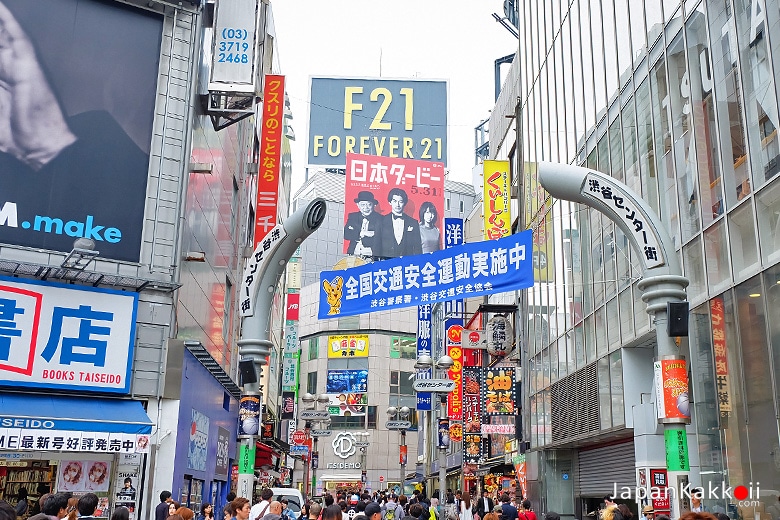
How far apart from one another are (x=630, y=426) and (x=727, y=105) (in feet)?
26.8

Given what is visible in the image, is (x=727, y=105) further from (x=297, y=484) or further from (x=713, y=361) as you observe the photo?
(x=297, y=484)

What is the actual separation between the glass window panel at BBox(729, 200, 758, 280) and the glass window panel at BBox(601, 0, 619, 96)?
766 cm

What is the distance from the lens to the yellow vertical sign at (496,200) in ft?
110

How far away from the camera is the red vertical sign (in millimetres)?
27516

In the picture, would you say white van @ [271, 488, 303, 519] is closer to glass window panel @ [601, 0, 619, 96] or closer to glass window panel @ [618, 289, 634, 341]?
glass window panel @ [618, 289, 634, 341]

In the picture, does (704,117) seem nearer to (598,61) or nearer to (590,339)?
(598,61)

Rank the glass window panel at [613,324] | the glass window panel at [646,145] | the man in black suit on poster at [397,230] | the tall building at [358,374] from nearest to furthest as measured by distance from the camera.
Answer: the glass window panel at [646,145] → the glass window panel at [613,324] → the man in black suit on poster at [397,230] → the tall building at [358,374]

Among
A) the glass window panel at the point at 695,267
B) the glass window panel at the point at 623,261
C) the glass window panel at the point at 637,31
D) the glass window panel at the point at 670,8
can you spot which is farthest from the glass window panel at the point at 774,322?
the glass window panel at the point at 637,31

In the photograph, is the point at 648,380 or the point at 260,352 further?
the point at 648,380

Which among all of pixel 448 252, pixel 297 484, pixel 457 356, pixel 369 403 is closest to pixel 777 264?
pixel 448 252

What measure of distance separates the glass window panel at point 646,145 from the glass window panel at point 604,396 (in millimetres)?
4893

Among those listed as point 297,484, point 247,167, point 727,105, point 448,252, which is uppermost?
point 247,167

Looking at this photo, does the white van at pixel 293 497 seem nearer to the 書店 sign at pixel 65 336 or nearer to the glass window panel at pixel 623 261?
the 書店 sign at pixel 65 336

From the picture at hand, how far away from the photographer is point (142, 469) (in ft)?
58.0
